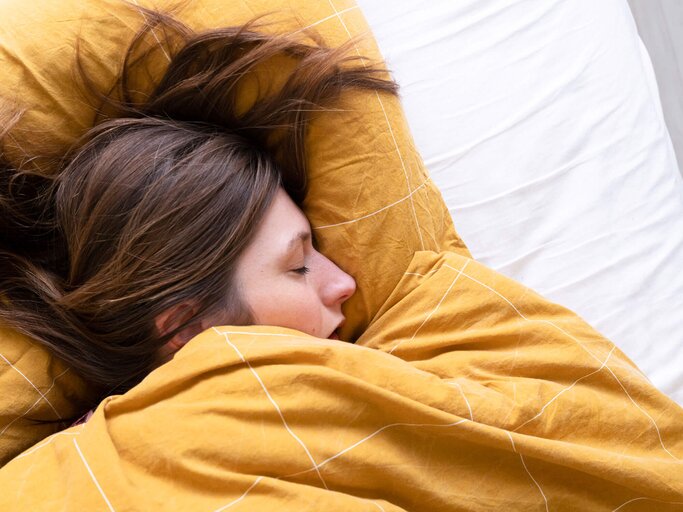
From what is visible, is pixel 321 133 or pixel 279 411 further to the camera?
pixel 321 133

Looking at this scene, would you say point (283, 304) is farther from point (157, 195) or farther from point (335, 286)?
point (157, 195)

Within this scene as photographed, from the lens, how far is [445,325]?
0.96m

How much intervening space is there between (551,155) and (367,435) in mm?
531

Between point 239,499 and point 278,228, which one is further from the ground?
point 278,228

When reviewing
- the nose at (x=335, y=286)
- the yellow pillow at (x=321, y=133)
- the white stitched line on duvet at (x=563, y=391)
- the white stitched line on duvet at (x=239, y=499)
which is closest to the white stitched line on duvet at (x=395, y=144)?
the yellow pillow at (x=321, y=133)

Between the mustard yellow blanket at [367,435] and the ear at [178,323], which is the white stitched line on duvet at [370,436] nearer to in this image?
the mustard yellow blanket at [367,435]

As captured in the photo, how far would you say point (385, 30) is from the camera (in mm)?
1154

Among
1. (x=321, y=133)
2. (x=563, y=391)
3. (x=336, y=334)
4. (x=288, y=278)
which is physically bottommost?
(x=563, y=391)

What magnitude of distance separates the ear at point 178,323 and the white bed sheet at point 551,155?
40 cm

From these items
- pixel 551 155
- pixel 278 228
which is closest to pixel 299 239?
pixel 278 228

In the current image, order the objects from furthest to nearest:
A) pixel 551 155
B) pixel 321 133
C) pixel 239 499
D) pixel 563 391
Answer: pixel 551 155 < pixel 321 133 < pixel 563 391 < pixel 239 499

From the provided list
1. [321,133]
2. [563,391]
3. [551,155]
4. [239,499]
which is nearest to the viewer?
[239,499]

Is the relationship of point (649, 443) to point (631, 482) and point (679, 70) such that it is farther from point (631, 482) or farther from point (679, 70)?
point (679, 70)

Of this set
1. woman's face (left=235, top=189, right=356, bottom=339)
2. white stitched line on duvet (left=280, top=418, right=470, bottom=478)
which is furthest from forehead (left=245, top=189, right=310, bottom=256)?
white stitched line on duvet (left=280, top=418, right=470, bottom=478)
